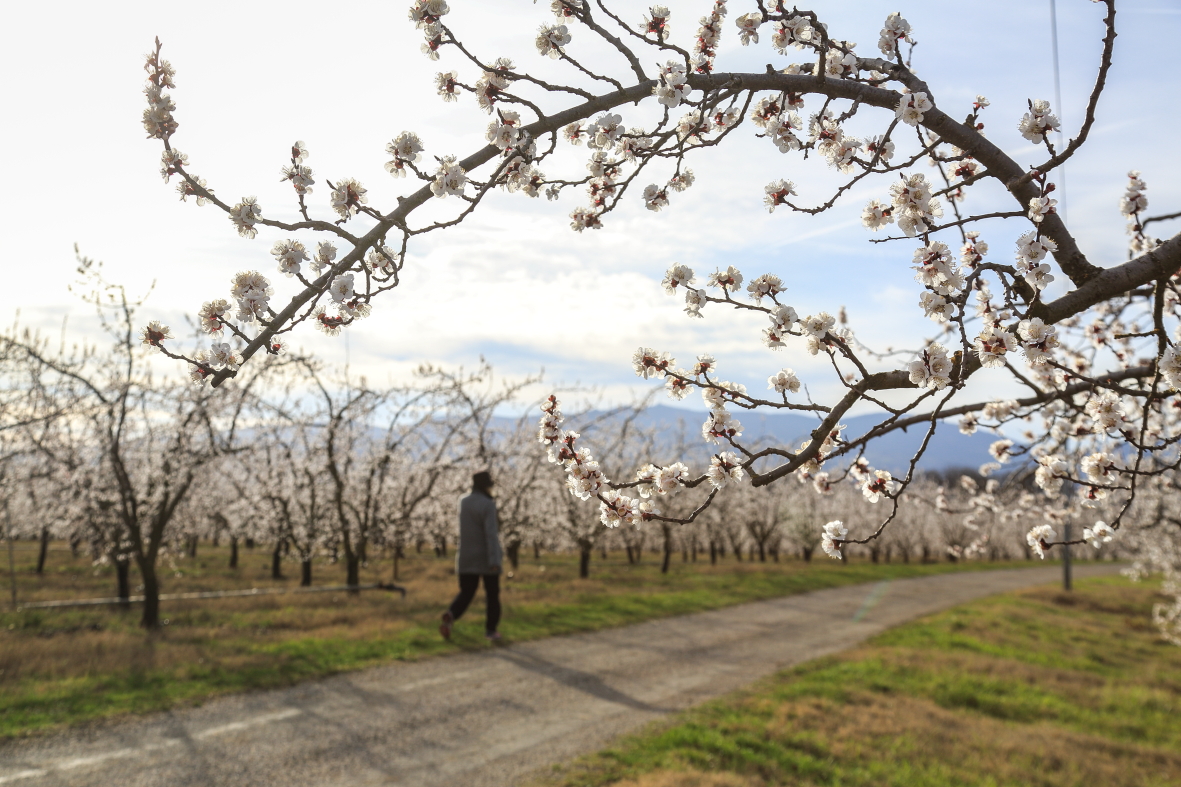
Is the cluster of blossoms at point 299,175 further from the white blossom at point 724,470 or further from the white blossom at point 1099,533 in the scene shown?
the white blossom at point 1099,533

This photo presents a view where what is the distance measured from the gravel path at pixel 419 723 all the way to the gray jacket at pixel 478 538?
1.17 metres

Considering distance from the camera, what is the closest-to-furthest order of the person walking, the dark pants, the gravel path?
the gravel path < the person walking < the dark pants

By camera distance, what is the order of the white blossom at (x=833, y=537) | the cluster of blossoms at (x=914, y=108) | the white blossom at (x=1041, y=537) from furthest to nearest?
the white blossom at (x=1041, y=537), the white blossom at (x=833, y=537), the cluster of blossoms at (x=914, y=108)

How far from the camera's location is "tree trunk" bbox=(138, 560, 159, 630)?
35.0 ft

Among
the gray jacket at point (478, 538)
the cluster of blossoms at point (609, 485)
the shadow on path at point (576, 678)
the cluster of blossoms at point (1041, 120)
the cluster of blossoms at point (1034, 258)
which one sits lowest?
the shadow on path at point (576, 678)

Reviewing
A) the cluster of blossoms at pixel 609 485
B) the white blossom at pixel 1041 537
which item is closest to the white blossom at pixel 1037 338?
the cluster of blossoms at pixel 609 485

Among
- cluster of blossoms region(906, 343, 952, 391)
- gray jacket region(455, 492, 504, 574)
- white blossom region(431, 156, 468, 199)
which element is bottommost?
gray jacket region(455, 492, 504, 574)

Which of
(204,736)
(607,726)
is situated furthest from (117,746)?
(607,726)

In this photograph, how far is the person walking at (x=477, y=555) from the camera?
381 inches

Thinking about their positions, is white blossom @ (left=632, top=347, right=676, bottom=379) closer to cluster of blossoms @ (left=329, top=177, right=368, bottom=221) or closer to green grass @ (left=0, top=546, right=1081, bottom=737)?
cluster of blossoms @ (left=329, top=177, right=368, bottom=221)

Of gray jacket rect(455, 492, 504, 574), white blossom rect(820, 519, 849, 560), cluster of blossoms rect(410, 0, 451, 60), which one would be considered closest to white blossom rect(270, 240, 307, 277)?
cluster of blossoms rect(410, 0, 451, 60)

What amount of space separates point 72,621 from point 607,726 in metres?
9.59

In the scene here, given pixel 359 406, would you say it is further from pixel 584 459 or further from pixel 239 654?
pixel 584 459

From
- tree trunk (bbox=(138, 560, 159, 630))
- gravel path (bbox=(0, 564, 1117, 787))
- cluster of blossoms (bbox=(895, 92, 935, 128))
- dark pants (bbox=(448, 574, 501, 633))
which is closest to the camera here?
cluster of blossoms (bbox=(895, 92, 935, 128))
